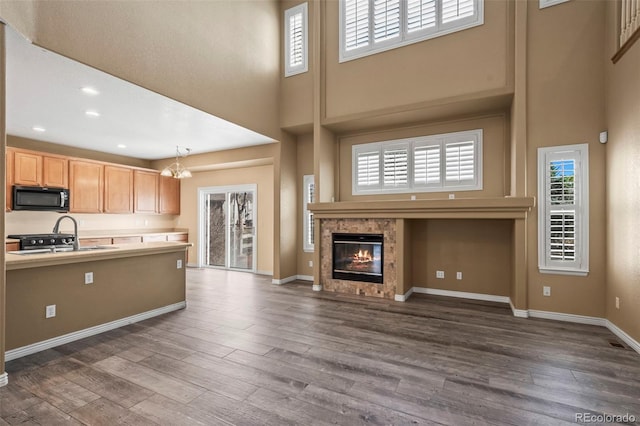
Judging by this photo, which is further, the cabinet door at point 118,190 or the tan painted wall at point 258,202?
the tan painted wall at point 258,202

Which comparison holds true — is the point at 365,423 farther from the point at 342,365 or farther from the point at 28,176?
the point at 28,176

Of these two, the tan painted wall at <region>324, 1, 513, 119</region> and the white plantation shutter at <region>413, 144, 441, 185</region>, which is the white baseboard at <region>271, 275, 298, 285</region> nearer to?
the white plantation shutter at <region>413, 144, 441, 185</region>

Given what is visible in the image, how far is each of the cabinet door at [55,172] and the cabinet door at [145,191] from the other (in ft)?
4.57

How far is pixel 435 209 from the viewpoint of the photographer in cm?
454

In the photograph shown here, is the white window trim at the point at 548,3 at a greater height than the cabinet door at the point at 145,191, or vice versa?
the white window trim at the point at 548,3

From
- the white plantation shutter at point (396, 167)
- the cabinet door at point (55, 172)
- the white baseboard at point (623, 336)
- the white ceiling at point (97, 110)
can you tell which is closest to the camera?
the white baseboard at point (623, 336)

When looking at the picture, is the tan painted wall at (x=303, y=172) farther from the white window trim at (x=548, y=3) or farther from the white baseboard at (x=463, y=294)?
the white window trim at (x=548, y=3)

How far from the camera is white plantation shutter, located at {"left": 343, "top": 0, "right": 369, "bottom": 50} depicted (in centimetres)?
528

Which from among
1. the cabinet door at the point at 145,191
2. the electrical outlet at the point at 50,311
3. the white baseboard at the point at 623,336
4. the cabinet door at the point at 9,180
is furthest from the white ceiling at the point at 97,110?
the white baseboard at the point at 623,336

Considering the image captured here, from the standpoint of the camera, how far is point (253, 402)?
7.08 ft

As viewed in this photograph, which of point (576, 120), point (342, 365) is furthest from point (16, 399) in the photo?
point (576, 120)

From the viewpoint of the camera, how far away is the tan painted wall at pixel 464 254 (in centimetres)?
477

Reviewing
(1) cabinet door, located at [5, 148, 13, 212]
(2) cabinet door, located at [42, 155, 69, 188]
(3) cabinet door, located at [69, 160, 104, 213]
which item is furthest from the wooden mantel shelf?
(1) cabinet door, located at [5, 148, 13, 212]

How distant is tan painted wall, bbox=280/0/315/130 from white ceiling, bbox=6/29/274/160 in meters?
0.59
